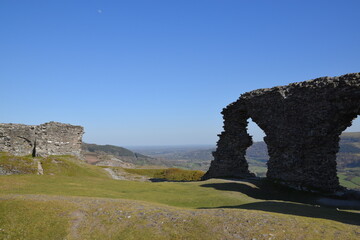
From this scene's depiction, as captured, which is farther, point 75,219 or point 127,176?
point 127,176

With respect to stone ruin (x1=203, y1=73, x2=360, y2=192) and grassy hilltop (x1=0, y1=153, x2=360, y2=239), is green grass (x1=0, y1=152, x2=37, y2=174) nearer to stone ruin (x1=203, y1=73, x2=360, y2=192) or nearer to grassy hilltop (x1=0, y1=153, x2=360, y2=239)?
grassy hilltop (x1=0, y1=153, x2=360, y2=239)

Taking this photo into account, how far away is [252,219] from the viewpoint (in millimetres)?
13219

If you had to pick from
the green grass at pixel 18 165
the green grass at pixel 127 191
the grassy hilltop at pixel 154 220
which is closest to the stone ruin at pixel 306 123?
the green grass at pixel 127 191

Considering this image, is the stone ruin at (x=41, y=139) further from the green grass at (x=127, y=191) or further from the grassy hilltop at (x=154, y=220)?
the grassy hilltop at (x=154, y=220)

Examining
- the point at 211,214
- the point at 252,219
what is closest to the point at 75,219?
the point at 211,214

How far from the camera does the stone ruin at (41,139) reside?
38.8 metres

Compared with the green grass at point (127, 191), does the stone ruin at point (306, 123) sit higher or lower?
higher

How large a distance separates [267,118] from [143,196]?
19433mm

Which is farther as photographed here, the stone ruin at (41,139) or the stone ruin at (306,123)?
the stone ruin at (41,139)

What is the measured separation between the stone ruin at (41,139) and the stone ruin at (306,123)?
91.0 feet

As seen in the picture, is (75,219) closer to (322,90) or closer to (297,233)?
(297,233)

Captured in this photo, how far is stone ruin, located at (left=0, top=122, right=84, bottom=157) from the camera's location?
3875cm

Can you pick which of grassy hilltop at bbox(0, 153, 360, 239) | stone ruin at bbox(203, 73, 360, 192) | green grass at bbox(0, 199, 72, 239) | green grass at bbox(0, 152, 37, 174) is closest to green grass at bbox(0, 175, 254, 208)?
grassy hilltop at bbox(0, 153, 360, 239)

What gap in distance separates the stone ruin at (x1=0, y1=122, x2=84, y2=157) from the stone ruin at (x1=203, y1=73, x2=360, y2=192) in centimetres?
2772
